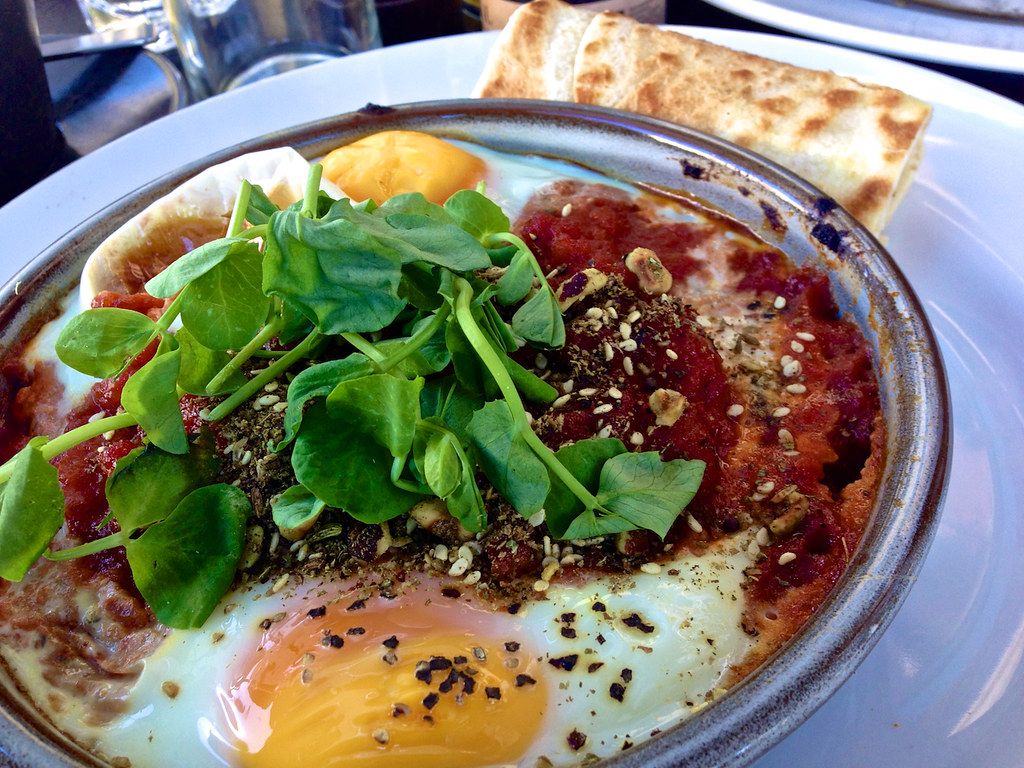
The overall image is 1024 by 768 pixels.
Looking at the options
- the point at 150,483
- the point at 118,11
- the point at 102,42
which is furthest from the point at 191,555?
the point at 118,11

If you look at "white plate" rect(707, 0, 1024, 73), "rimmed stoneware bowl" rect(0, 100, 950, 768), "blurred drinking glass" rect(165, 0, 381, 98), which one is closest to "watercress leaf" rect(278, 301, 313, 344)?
"rimmed stoneware bowl" rect(0, 100, 950, 768)

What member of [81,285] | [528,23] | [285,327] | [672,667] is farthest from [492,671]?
[528,23]

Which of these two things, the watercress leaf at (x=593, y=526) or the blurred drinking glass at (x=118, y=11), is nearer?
the watercress leaf at (x=593, y=526)

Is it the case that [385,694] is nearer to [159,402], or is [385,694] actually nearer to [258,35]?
[159,402]

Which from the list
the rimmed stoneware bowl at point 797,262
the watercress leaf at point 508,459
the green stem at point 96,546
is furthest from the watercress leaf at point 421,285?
the rimmed stoneware bowl at point 797,262

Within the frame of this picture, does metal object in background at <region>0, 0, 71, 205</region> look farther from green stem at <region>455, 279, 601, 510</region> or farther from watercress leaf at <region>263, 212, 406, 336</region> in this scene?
green stem at <region>455, 279, 601, 510</region>

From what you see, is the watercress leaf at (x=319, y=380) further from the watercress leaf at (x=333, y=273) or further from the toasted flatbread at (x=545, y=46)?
the toasted flatbread at (x=545, y=46)
